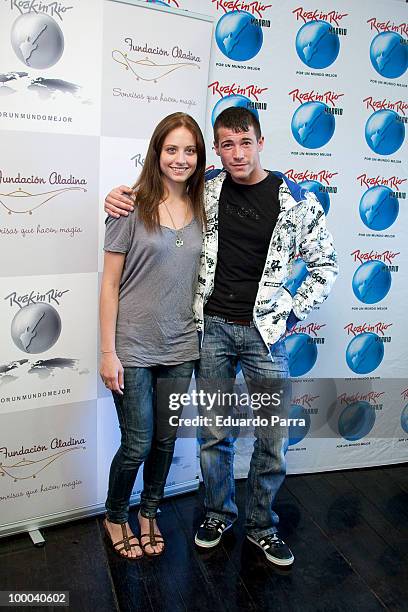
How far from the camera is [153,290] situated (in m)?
1.86

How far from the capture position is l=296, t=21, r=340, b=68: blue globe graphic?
246 cm

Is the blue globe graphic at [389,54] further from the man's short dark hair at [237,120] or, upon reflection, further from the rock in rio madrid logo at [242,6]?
the man's short dark hair at [237,120]

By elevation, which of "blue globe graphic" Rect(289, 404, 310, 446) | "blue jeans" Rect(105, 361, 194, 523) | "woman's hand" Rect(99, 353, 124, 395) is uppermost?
"woman's hand" Rect(99, 353, 124, 395)

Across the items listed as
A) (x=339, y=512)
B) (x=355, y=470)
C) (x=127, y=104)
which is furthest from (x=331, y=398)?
(x=127, y=104)

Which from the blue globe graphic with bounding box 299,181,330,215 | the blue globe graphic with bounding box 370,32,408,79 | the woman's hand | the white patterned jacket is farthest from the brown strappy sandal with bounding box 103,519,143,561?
the blue globe graphic with bounding box 370,32,408,79

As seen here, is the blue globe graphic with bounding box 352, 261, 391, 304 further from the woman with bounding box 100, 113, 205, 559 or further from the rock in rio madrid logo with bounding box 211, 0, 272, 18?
the rock in rio madrid logo with bounding box 211, 0, 272, 18

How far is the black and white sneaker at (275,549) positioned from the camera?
6.83 feet

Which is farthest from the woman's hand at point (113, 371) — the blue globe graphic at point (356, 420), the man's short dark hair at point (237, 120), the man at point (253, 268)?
the blue globe graphic at point (356, 420)

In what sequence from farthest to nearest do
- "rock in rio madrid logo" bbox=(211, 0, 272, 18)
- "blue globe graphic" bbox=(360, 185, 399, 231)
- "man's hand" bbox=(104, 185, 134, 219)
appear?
"blue globe graphic" bbox=(360, 185, 399, 231) < "rock in rio madrid logo" bbox=(211, 0, 272, 18) < "man's hand" bbox=(104, 185, 134, 219)

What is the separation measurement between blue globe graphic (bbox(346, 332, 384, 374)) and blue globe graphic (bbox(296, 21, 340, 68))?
1294 millimetres

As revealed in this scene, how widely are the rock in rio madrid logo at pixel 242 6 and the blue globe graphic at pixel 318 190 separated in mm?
726

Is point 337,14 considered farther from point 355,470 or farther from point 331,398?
point 355,470

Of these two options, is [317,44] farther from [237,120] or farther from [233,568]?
[233,568]

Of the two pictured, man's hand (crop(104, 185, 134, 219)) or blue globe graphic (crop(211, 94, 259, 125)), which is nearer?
man's hand (crop(104, 185, 134, 219))
